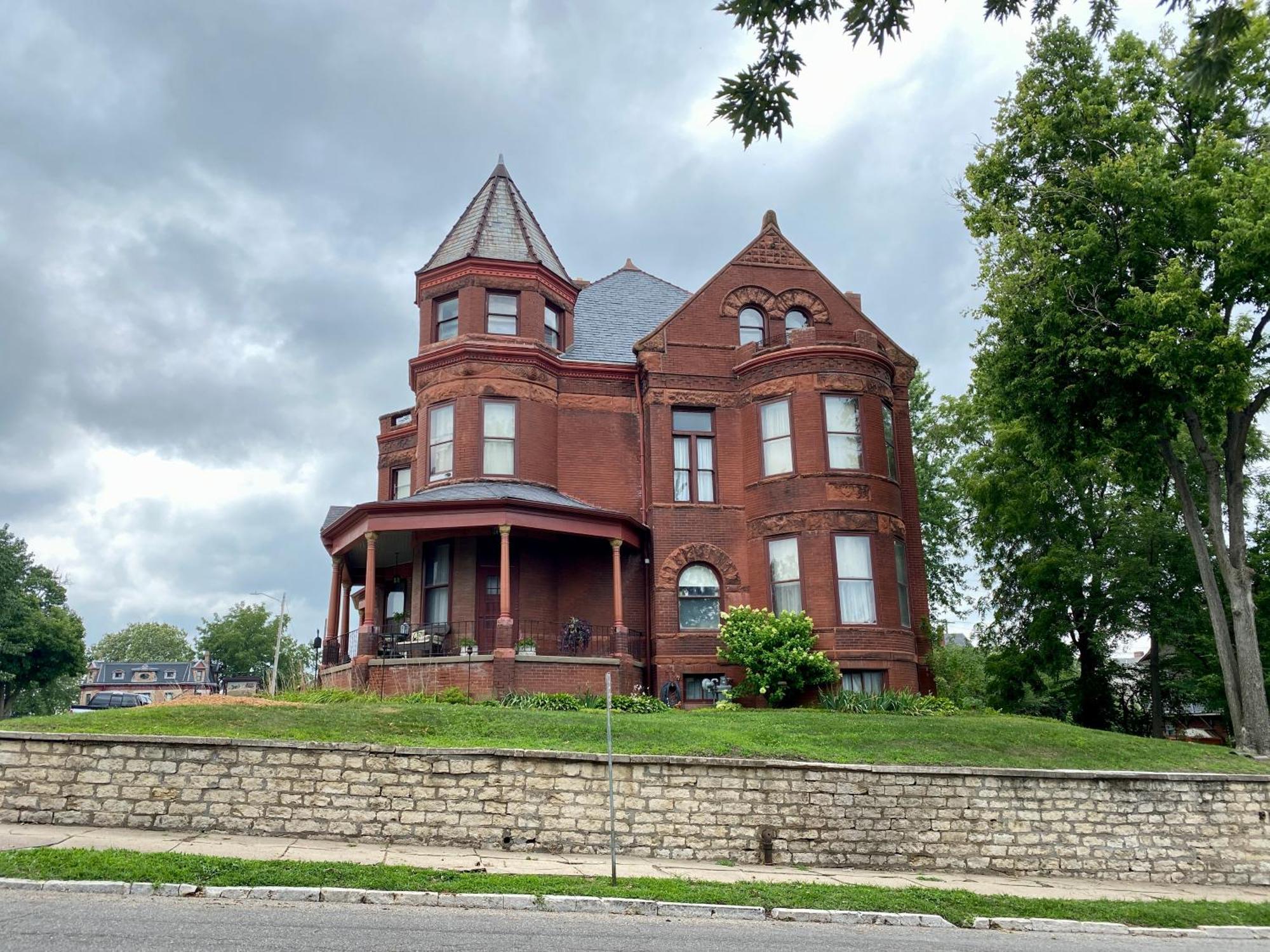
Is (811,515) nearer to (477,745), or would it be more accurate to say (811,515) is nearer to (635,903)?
(477,745)

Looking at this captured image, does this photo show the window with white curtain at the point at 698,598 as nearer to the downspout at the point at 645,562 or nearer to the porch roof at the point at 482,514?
the downspout at the point at 645,562

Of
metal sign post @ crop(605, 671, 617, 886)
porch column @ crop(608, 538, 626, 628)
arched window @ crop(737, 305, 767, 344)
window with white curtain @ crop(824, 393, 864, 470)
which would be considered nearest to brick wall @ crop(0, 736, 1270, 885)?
metal sign post @ crop(605, 671, 617, 886)

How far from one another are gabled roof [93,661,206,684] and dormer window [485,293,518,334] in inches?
2947

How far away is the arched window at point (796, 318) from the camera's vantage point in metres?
25.8

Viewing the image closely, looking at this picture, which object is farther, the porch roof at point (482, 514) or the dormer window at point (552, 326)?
the dormer window at point (552, 326)

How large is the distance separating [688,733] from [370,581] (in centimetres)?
843

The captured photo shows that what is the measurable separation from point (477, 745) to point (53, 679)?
5440 cm

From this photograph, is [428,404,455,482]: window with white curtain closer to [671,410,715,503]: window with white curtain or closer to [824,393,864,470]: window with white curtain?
[671,410,715,503]: window with white curtain

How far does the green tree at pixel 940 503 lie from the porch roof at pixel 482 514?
15977 millimetres

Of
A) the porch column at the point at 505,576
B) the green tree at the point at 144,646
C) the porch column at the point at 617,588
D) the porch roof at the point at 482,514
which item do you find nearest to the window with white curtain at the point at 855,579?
the porch roof at the point at 482,514

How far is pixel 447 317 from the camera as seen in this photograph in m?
25.5

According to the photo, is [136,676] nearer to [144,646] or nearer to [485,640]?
[144,646]

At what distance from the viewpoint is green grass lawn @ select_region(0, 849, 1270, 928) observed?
33.2 ft

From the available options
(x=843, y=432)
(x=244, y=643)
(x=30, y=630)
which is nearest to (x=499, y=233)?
(x=843, y=432)
